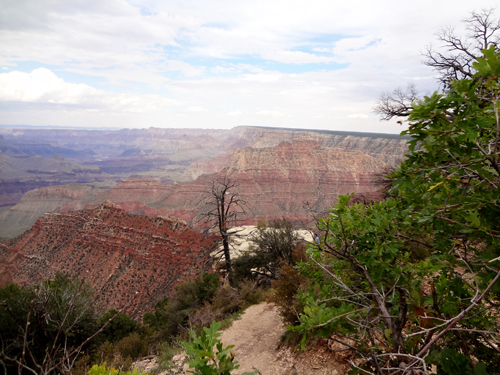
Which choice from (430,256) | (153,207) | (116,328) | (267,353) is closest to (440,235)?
(430,256)

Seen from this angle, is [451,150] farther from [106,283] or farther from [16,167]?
[16,167]

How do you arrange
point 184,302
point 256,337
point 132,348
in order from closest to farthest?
point 256,337, point 132,348, point 184,302

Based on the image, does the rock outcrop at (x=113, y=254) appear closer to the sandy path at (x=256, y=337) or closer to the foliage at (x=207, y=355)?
the sandy path at (x=256, y=337)

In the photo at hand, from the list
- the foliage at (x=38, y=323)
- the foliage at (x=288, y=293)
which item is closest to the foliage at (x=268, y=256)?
the foliage at (x=288, y=293)

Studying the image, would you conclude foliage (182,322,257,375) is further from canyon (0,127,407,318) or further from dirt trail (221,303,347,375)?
dirt trail (221,303,347,375)

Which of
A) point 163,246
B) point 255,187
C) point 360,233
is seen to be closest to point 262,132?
point 255,187

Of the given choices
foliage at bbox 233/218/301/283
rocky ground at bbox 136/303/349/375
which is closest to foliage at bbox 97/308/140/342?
rocky ground at bbox 136/303/349/375

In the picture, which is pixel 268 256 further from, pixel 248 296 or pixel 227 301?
pixel 227 301
